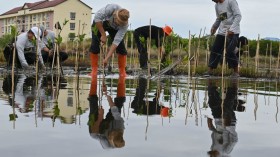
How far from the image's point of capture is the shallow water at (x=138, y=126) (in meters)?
2.76

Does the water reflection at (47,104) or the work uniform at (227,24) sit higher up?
the work uniform at (227,24)

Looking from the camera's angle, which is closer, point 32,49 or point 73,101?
point 73,101

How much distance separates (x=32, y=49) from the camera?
1118 cm

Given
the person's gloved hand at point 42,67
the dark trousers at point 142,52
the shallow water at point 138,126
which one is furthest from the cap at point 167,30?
the shallow water at point 138,126

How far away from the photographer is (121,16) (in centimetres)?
800

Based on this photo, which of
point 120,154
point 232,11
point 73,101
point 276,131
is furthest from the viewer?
point 232,11

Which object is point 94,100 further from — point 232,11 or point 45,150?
point 232,11

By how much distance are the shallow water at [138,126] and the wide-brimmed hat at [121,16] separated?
95.7 inches

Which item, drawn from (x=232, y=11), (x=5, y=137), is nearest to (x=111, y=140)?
(x=5, y=137)

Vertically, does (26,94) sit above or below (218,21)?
below

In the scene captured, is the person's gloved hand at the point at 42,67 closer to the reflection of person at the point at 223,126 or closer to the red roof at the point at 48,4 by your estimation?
the reflection of person at the point at 223,126

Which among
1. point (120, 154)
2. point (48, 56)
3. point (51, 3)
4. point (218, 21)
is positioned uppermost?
point (51, 3)

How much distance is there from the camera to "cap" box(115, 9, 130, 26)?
795cm

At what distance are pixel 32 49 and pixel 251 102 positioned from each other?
6.59m
